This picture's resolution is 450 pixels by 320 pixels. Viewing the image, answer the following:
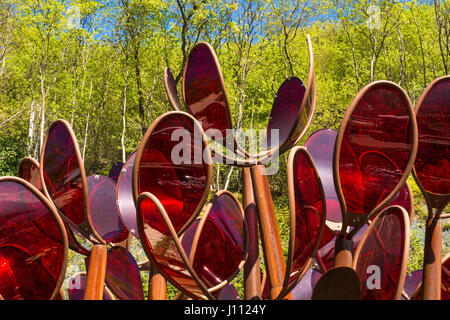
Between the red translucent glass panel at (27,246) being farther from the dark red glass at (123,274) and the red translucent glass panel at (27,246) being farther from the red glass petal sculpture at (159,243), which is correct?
the dark red glass at (123,274)

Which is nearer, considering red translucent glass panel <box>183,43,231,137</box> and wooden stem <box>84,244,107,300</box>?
wooden stem <box>84,244,107,300</box>

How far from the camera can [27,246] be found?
5.33 ft

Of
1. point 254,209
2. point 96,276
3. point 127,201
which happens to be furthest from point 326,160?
point 96,276

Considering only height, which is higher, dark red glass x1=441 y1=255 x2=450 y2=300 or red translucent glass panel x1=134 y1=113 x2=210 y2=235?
red translucent glass panel x1=134 y1=113 x2=210 y2=235

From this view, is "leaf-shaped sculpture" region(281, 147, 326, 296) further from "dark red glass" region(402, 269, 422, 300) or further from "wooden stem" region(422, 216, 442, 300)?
"dark red glass" region(402, 269, 422, 300)

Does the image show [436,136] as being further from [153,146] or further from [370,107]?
[153,146]

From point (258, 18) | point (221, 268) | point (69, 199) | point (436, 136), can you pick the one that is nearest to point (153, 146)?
point (69, 199)

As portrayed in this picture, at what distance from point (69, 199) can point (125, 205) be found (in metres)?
0.29

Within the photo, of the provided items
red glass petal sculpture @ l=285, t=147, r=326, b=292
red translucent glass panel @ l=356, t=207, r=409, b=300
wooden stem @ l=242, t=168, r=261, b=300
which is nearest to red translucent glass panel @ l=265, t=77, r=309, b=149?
wooden stem @ l=242, t=168, r=261, b=300

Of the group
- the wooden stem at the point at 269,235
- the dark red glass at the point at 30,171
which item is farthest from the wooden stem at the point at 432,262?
the dark red glass at the point at 30,171

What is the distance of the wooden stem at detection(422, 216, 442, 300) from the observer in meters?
1.66

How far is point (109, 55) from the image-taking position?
642 inches

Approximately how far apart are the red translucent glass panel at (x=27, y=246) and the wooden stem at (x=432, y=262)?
49.1 inches

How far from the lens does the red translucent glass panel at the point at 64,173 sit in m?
1.81
